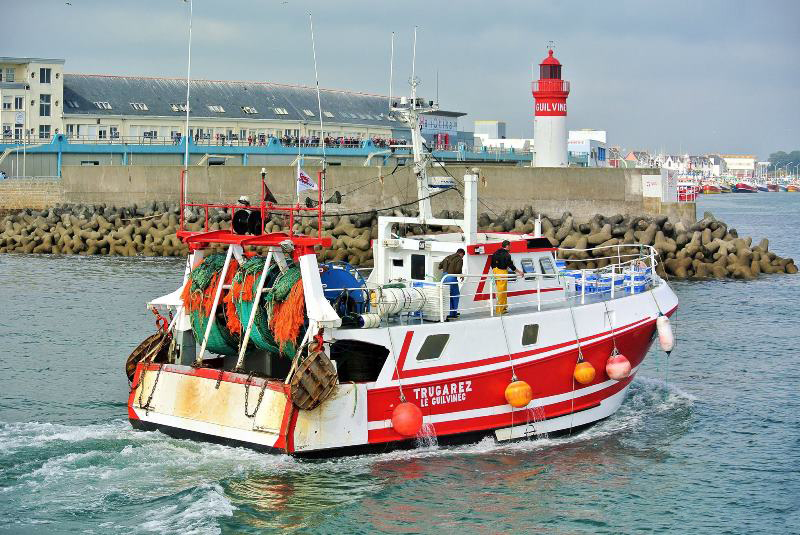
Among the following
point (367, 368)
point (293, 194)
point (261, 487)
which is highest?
point (293, 194)

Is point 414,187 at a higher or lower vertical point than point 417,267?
higher

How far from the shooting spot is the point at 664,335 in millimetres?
18531

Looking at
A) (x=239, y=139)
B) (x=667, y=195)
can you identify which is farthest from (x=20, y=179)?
(x=667, y=195)

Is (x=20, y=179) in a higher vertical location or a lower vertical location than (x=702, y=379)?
higher

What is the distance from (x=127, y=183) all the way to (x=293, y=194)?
767 cm

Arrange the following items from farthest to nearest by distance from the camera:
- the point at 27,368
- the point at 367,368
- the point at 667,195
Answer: the point at 667,195 < the point at 27,368 < the point at 367,368

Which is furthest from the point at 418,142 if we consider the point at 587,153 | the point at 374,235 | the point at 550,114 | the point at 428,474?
the point at 587,153

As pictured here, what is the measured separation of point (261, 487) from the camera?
1444 cm

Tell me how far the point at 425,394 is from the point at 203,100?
4585 centimetres

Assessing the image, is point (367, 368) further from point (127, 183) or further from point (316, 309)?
point (127, 183)

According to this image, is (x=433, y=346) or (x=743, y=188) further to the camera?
(x=743, y=188)

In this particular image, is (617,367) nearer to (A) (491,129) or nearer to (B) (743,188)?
(A) (491,129)

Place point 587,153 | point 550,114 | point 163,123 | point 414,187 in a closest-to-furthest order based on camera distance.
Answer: point 414,187
point 550,114
point 163,123
point 587,153

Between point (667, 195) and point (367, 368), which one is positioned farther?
point (667, 195)
